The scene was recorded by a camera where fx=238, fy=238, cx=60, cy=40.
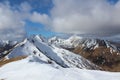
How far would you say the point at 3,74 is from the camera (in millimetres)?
45219

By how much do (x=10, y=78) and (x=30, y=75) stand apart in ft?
12.8

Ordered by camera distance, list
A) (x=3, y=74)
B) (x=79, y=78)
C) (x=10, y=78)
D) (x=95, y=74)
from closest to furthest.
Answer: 1. (x=79, y=78)
2. (x=95, y=74)
3. (x=10, y=78)
4. (x=3, y=74)

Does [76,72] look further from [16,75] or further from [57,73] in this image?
[16,75]

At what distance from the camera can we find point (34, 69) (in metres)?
42.4

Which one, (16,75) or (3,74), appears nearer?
(16,75)

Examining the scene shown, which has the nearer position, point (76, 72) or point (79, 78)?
point (79, 78)

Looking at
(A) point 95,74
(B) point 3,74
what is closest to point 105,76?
(A) point 95,74

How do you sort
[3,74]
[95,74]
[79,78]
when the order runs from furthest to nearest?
[3,74] < [95,74] < [79,78]

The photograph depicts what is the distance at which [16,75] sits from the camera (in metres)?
41.6

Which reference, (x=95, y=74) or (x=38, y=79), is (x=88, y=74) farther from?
(x=38, y=79)

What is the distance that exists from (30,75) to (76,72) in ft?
25.2

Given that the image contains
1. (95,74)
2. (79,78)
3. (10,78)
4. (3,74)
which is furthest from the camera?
(3,74)

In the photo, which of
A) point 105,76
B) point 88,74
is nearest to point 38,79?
point 88,74

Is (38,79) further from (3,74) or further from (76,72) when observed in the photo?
(3,74)
